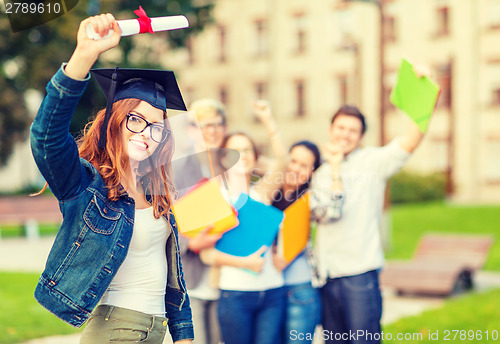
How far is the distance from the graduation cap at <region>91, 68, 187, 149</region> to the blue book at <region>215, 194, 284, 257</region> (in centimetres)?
148

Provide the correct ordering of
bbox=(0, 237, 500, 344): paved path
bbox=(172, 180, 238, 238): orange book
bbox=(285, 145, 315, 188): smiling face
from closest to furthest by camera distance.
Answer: bbox=(172, 180, 238, 238): orange book
bbox=(285, 145, 315, 188): smiling face
bbox=(0, 237, 500, 344): paved path

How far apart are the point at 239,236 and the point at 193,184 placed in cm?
95

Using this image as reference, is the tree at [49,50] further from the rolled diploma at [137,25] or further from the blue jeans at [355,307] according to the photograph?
the rolled diploma at [137,25]

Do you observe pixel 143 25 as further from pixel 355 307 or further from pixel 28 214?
pixel 28 214

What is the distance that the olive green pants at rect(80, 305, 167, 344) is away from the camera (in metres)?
2.27

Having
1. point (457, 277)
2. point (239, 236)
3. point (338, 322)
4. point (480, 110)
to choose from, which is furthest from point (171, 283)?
point (480, 110)

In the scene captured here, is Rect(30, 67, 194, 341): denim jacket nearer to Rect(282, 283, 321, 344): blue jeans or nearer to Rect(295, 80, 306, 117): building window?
Rect(282, 283, 321, 344): blue jeans

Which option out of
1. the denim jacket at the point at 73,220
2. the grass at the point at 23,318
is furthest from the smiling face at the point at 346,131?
the grass at the point at 23,318

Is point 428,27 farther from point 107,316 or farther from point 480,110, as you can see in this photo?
point 107,316

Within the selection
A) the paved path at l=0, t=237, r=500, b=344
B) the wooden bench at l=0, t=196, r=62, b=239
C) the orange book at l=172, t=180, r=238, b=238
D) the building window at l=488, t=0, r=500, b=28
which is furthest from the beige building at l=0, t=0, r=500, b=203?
the orange book at l=172, t=180, r=238, b=238

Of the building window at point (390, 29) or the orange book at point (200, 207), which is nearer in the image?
the orange book at point (200, 207)

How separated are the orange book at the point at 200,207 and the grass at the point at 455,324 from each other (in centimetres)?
318

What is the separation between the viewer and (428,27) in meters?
28.2

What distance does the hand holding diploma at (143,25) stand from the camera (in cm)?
188
